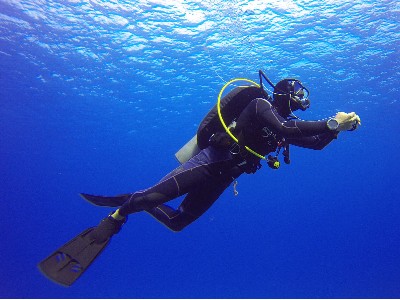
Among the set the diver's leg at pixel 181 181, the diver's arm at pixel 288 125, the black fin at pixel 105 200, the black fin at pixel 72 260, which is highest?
the diver's arm at pixel 288 125

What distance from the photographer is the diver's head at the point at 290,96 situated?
13.3 feet

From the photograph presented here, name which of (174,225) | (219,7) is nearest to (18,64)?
(219,7)

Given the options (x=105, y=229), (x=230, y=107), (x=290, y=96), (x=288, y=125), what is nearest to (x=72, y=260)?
(x=105, y=229)

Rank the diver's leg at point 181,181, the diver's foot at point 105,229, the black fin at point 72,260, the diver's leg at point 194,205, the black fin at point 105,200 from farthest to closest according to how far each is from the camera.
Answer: the diver's leg at point 194,205 < the black fin at point 105,200 < the diver's foot at point 105,229 < the diver's leg at point 181,181 < the black fin at point 72,260

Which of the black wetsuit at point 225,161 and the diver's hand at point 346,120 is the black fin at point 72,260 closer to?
the black wetsuit at point 225,161

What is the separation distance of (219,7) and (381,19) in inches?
320

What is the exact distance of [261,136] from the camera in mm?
4121

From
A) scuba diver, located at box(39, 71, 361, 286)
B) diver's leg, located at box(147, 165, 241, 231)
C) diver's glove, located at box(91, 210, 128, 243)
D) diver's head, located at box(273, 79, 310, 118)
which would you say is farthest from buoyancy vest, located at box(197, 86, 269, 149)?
diver's glove, located at box(91, 210, 128, 243)

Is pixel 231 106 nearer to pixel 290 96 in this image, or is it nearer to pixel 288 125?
pixel 290 96

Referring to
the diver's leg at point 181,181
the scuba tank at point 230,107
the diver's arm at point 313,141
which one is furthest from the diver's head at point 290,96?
the diver's leg at point 181,181

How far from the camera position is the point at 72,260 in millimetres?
4094

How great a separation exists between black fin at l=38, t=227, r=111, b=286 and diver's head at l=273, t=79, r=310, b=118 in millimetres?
3366

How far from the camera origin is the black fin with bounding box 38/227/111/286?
12.7ft

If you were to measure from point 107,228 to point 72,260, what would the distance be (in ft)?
2.08
